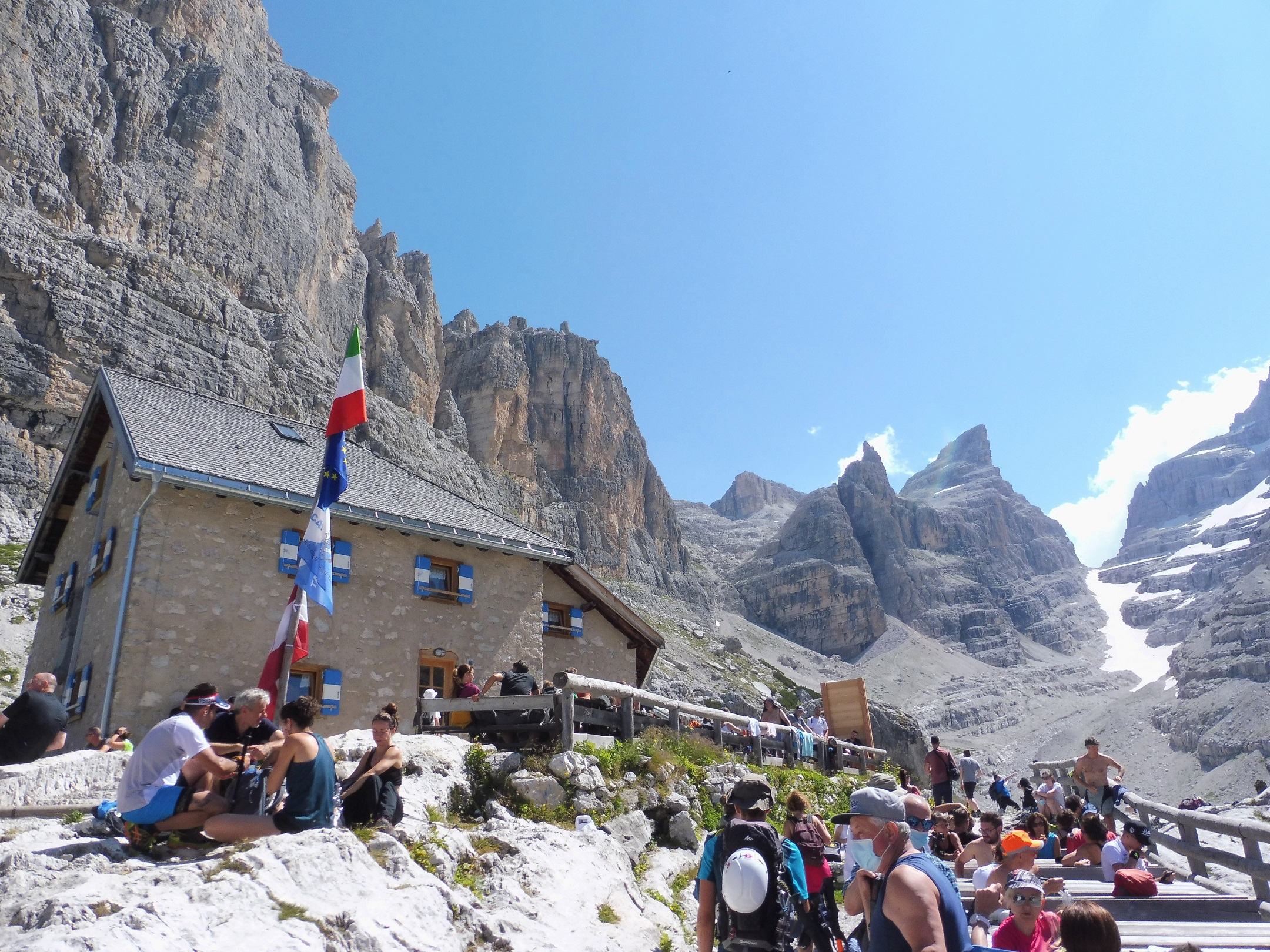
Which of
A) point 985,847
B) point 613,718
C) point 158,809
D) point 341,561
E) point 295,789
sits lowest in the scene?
point 985,847

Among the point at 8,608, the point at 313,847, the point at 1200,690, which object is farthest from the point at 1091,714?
the point at 313,847

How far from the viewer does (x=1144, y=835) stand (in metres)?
9.47

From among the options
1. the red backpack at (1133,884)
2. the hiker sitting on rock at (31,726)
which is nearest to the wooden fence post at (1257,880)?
the red backpack at (1133,884)

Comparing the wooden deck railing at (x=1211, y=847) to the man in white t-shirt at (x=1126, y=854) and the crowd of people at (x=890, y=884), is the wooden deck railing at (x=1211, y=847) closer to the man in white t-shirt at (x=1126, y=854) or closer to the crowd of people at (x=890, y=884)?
the man in white t-shirt at (x=1126, y=854)

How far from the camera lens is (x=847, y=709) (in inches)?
895

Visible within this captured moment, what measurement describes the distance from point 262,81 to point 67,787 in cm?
9707

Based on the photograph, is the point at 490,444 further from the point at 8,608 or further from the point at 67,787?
the point at 67,787

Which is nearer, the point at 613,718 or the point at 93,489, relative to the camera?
the point at 613,718

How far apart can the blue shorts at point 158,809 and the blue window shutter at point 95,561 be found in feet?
35.4

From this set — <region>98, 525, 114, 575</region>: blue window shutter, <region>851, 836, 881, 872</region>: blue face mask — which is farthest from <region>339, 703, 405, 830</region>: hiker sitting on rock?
<region>98, 525, 114, 575</region>: blue window shutter

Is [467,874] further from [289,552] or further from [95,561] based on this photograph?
[95,561]

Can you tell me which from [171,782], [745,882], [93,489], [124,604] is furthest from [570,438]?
[745,882]

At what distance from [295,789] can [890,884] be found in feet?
15.6

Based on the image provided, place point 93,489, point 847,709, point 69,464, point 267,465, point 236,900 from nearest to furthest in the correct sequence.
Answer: point 236,900 → point 267,465 → point 93,489 → point 69,464 → point 847,709
